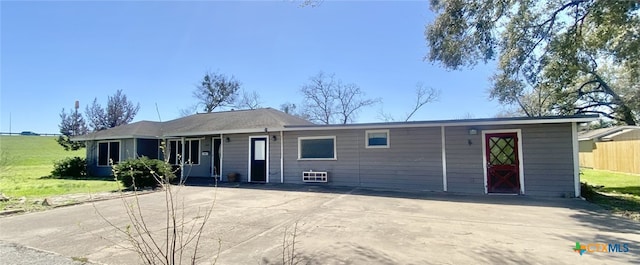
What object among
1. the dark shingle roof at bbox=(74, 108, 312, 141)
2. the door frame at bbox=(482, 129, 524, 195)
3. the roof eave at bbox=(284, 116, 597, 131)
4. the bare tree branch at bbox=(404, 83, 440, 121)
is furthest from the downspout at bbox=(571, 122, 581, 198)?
the bare tree branch at bbox=(404, 83, 440, 121)

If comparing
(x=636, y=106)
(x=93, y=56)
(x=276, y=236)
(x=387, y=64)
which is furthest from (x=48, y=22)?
(x=636, y=106)

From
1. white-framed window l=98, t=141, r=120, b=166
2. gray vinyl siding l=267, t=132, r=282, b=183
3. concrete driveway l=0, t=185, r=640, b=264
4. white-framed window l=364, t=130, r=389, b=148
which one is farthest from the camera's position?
white-framed window l=98, t=141, r=120, b=166

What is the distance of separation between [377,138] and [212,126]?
761cm

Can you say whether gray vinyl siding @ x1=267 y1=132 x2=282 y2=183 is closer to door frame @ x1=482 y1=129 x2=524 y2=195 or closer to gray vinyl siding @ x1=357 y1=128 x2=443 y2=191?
gray vinyl siding @ x1=357 y1=128 x2=443 y2=191

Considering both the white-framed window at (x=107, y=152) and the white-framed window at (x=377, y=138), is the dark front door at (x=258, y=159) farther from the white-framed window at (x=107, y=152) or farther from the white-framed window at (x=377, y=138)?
the white-framed window at (x=107, y=152)

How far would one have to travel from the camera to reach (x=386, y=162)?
10.3 m

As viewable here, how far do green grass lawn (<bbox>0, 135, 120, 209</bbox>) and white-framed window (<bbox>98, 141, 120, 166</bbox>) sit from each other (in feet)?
7.97

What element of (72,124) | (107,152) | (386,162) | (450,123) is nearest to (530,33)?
(450,123)

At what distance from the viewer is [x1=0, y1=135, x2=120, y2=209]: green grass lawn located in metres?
9.45

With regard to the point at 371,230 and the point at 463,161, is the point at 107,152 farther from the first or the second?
the point at 463,161

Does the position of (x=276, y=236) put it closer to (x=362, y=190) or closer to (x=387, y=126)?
(x=362, y=190)

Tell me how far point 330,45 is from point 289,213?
10560 mm

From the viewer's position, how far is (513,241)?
4375 mm

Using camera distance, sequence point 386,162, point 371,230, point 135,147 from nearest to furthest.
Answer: point 371,230 < point 386,162 < point 135,147
